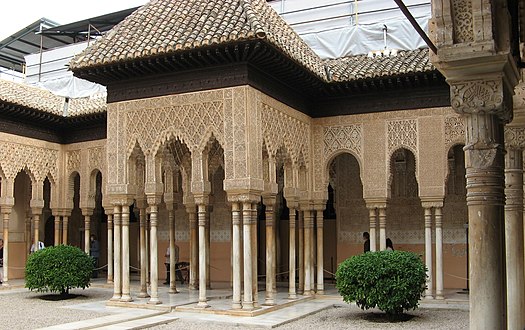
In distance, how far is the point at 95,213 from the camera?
71.5 ft

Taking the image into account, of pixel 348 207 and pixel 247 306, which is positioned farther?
pixel 348 207

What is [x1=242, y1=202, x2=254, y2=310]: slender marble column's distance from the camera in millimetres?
11352

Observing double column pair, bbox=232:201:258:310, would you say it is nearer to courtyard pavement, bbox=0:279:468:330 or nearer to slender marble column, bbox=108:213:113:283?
courtyard pavement, bbox=0:279:468:330

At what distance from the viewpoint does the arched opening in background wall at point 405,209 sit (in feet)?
51.4

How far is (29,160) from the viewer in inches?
664

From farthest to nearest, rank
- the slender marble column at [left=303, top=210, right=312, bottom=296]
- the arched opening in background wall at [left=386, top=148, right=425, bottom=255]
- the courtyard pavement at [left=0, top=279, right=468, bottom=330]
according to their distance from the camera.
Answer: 1. the arched opening in background wall at [left=386, top=148, right=425, bottom=255]
2. the slender marble column at [left=303, top=210, right=312, bottom=296]
3. the courtyard pavement at [left=0, top=279, right=468, bottom=330]

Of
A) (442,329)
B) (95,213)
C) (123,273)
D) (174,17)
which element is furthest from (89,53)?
(95,213)

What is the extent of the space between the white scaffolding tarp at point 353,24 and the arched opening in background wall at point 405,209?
10.5 ft

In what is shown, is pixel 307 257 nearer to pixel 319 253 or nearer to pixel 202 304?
pixel 319 253

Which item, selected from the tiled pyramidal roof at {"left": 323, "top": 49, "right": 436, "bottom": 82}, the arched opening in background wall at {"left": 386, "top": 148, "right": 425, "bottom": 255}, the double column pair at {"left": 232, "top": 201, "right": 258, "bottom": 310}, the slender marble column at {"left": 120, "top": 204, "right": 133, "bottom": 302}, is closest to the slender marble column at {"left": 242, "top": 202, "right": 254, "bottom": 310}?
the double column pair at {"left": 232, "top": 201, "right": 258, "bottom": 310}

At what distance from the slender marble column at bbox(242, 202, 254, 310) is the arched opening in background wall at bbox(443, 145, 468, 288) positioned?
5951 millimetres

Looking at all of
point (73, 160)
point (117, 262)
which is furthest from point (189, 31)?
point (73, 160)

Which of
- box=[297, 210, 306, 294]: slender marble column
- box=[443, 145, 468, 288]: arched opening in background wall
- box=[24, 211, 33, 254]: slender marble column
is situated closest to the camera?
box=[297, 210, 306, 294]: slender marble column

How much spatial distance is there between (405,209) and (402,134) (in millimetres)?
2713
